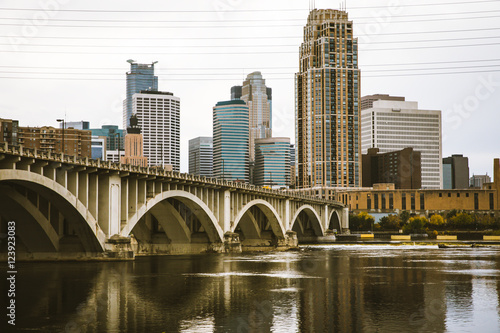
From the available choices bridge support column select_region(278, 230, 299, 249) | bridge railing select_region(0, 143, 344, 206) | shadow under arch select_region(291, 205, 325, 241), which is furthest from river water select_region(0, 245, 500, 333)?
shadow under arch select_region(291, 205, 325, 241)

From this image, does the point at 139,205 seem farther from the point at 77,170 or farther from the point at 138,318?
the point at 138,318

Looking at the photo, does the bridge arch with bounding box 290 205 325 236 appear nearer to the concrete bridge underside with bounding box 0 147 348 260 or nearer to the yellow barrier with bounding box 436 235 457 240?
the yellow barrier with bounding box 436 235 457 240

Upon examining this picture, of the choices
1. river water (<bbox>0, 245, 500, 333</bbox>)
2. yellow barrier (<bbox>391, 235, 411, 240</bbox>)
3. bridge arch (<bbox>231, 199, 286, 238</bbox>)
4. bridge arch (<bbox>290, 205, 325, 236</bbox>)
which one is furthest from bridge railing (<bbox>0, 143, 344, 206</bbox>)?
yellow barrier (<bbox>391, 235, 411, 240</bbox>)

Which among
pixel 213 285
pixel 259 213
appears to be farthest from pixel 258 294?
pixel 259 213

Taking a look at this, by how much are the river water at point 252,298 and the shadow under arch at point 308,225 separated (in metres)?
92.1

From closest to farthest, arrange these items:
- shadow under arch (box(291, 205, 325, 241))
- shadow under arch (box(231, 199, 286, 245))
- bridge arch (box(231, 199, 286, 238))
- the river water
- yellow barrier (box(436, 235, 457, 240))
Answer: the river water, bridge arch (box(231, 199, 286, 238)), shadow under arch (box(231, 199, 286, 245)), shadow under arch (box(291, 205, 325, 241)), yellow barrier (box(436, 235, 457, 240))

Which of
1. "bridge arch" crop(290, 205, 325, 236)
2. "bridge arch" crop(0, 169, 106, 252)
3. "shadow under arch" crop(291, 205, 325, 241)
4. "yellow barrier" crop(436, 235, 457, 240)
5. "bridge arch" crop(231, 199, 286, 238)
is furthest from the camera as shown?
"yellow barrier" crop(436, 235, 457, 240)

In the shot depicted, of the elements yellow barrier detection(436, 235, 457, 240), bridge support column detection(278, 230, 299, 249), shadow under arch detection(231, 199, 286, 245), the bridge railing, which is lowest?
yellow barrier detection(436, 235, 457, 240)

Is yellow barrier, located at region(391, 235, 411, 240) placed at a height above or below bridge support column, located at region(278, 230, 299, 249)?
below

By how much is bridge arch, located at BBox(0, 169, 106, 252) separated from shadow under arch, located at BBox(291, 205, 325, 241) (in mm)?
104101

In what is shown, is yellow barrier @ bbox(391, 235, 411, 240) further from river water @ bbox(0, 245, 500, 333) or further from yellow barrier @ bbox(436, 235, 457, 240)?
river water @ bbox(0, 245, 500, 333)

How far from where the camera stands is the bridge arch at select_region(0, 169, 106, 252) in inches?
2286

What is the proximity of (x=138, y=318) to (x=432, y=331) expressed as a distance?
704 inches

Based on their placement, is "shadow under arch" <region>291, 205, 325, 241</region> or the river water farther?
"shadow under arch" <region>291, 205, 325, 241</region>
